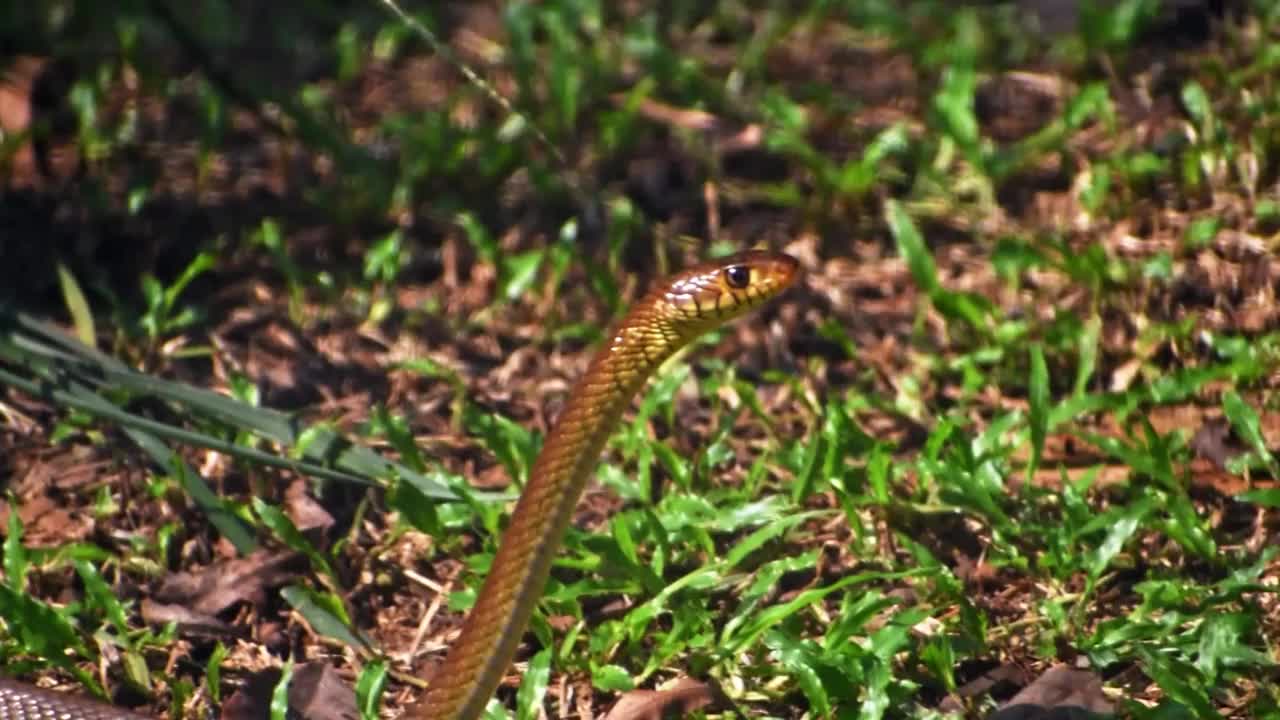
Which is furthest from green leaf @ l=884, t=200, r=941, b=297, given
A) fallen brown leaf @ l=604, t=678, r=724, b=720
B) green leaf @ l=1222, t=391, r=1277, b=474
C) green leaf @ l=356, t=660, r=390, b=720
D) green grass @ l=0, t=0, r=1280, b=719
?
green leaf @ l=356, t=660, r=390, b=720

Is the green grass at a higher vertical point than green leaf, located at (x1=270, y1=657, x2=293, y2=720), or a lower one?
higher

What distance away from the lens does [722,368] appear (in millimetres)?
5539

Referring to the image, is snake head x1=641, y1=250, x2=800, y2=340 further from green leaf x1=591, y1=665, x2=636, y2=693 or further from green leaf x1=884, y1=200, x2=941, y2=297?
green leaf x1=884, y1=200, x2=941, y2=297

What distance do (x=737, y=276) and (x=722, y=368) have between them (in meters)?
1.25

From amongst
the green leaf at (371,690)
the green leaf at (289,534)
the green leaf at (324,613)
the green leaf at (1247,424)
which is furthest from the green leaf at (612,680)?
the green leaf at (1247,424)

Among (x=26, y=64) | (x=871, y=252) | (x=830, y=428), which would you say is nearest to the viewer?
(x=830, y=428)

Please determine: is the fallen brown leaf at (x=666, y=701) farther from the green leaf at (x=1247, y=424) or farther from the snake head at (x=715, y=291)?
the green leaf at (x=1247, y=424)

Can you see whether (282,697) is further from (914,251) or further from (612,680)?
(914,251)

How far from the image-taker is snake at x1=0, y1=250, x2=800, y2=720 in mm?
3992

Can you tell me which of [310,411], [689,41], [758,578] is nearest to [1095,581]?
[758,578]

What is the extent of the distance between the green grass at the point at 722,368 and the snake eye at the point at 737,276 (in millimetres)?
695

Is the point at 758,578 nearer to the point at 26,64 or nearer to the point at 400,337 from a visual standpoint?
the point at 400,337

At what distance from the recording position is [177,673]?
4.54 metres

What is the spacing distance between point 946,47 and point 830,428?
88.3 inches
